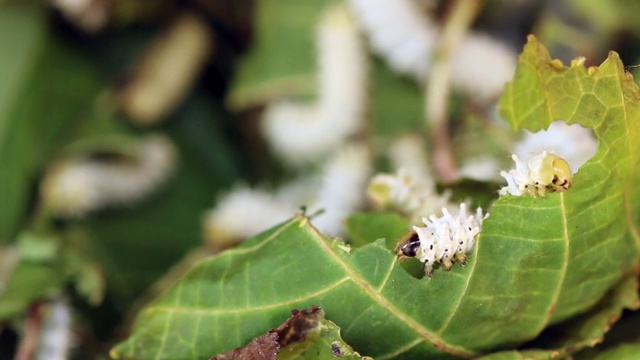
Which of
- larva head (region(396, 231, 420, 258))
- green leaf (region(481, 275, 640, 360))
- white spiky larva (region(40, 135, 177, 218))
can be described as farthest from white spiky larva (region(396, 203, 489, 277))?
white spiky larva (region(40, 135, 177, 218))

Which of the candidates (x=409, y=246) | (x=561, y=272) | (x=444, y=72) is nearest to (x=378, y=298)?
(x=409, y=246)

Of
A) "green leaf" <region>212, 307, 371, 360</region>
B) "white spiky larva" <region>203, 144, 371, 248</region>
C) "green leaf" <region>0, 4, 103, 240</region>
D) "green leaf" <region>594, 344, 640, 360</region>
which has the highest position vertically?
"green leaf" <region>0, 4, 103, 240</region>

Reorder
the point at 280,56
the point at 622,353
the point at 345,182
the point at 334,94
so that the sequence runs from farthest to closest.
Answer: the point at 280,56 < the point at 334,94 < the point at 345,182 < the point at 622,353

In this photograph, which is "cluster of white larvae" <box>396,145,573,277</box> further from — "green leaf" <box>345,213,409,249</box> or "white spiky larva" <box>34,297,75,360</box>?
"white spiky larva" <box>34,297,75,360</box>

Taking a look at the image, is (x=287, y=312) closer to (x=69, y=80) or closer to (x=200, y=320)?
(x=200, y=320)

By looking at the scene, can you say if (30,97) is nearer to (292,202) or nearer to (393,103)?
(292,202)

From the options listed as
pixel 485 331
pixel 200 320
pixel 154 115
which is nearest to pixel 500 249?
pixel 485 331

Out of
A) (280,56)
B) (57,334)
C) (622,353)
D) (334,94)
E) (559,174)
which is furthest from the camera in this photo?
(280,56)
